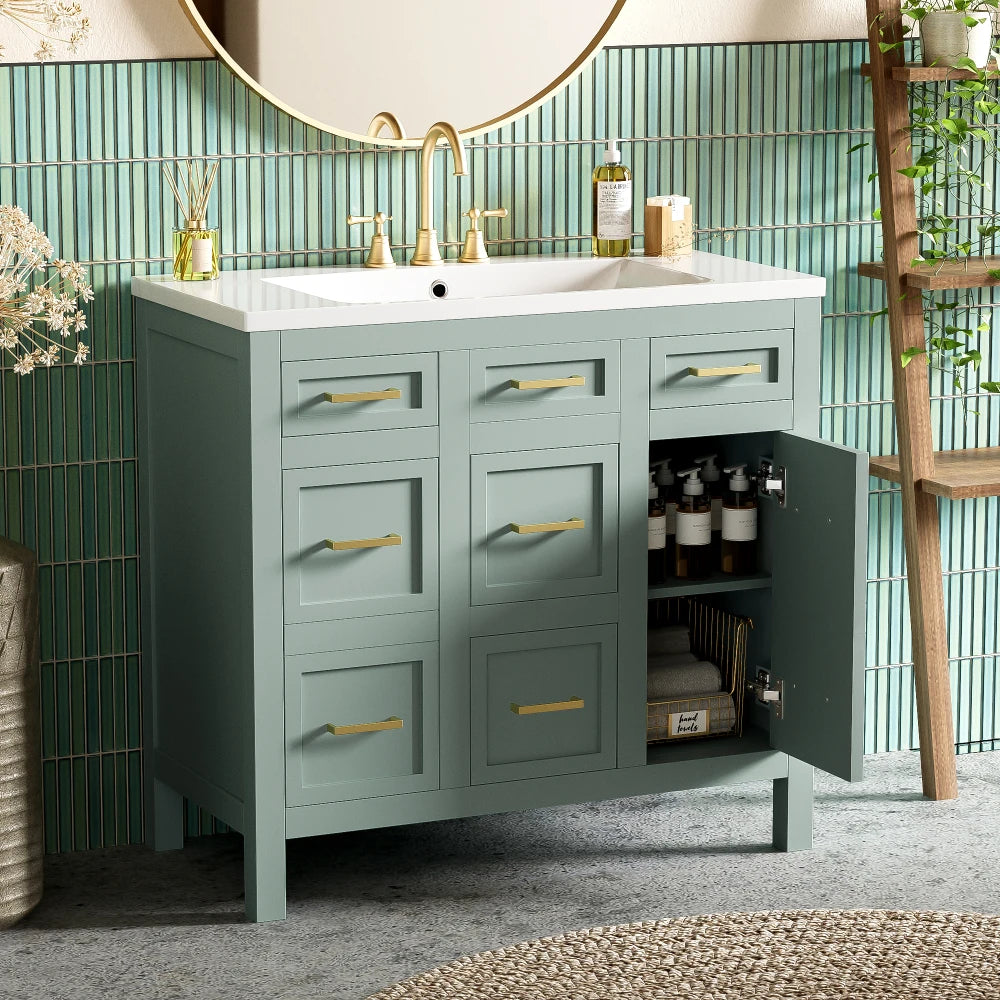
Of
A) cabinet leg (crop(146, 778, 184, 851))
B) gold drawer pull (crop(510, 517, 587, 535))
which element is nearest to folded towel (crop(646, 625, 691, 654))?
gold drawer pull (crop(510, 517, 587, 535))

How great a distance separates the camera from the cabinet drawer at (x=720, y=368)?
9.61 ft

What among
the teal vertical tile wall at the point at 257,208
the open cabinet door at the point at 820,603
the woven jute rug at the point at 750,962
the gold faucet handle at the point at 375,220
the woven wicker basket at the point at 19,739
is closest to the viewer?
the woven jute rug at the point at 750,962

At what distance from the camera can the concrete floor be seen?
2.71 meters

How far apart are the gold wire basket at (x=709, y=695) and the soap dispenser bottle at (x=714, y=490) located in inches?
5.4

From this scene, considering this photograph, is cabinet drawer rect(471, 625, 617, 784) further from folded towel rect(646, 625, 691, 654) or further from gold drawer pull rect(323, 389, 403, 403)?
gold drawer pull rect(323, 389, 403, 403)

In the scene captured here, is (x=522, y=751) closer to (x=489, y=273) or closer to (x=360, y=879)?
(x=360, y=879)

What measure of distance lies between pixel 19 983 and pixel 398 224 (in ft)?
4.47

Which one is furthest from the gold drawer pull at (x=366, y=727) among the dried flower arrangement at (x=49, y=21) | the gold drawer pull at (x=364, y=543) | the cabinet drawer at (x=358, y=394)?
the dried flower arrangement at (x=49, y=21)

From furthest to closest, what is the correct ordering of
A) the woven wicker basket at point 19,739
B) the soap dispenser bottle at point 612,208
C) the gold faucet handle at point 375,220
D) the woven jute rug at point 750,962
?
the soap dispenser bottle at point 612,208, the gold faucet handle at point 375,220, the woven wicker basket at point 19,739, the woven jute rug at point 750,962

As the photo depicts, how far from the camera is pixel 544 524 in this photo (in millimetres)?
2891

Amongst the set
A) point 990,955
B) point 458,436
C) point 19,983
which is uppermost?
point 458,436

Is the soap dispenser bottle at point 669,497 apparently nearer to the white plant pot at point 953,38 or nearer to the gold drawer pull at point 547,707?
the gold drawer pull at point 547,707

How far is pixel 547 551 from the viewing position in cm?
291

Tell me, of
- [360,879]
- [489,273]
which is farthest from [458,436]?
[360,879]
